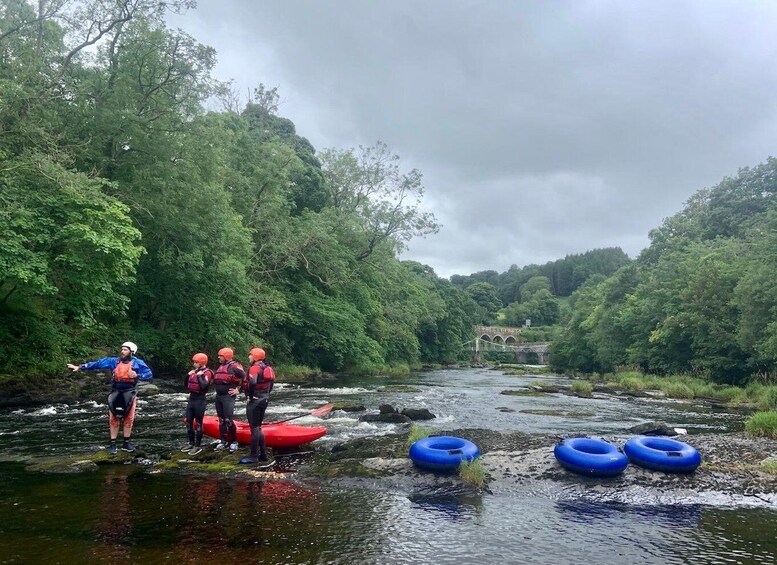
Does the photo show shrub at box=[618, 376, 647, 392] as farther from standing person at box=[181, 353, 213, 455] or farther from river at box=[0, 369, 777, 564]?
standing person at box=[181, 353, 213, 455]

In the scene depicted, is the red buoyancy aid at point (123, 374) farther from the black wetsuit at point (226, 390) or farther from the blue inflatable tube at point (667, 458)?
the blue inflatable tube at point (667, 458)

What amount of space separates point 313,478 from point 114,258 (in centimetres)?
1141

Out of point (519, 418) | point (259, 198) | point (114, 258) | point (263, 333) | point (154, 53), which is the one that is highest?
point (154, 53)

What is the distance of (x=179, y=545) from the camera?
18.4ft

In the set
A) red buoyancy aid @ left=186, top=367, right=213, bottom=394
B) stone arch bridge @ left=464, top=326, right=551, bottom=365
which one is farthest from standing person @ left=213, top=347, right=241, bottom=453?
stone arch bridge @ left=464, top=326, right=551, bottom=365

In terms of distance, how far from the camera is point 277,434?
10.3m

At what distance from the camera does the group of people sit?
370 inches

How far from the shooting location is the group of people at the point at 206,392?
9.39 meters

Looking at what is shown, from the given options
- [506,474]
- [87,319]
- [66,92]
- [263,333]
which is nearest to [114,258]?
[87,319]

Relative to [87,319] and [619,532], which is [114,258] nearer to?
[87,319]

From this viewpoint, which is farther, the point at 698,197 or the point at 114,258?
the point at 698,197

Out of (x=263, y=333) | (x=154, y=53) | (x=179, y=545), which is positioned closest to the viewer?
(x=179, y=545)

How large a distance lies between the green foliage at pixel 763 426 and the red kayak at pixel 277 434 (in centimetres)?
1091

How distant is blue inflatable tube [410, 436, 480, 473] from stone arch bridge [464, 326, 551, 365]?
99.7 metres
